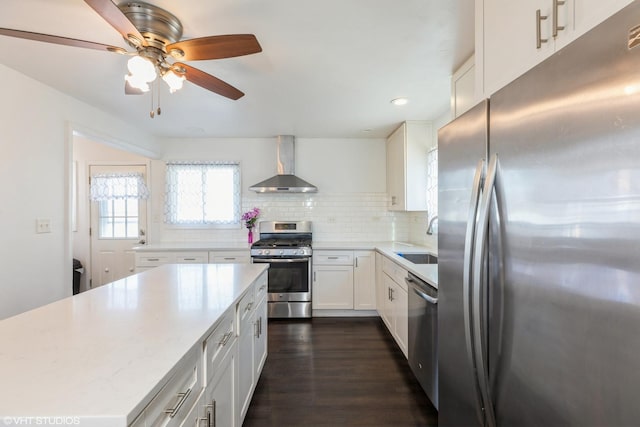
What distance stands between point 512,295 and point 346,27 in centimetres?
152

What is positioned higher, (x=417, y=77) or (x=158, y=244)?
(x=417, y=77)

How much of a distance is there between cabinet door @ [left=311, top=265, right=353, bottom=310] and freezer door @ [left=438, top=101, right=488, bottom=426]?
2.15 meters

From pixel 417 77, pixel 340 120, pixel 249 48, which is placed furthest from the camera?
pixel 340 120

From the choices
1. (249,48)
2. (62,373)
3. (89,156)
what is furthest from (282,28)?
(89,156)

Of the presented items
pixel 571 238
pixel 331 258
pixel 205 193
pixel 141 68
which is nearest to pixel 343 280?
A: pixel 331 258

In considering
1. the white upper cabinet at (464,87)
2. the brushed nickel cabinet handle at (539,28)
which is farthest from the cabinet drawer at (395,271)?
the brushed nickel cabinet handle at (539,28)

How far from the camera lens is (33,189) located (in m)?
2.15

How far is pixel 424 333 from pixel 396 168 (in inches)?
86.0

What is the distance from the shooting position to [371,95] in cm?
246

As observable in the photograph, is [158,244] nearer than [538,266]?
No

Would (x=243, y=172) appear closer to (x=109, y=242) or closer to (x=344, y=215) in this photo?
(x=344, y=215)

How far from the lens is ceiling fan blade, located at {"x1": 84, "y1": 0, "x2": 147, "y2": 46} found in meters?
1.07

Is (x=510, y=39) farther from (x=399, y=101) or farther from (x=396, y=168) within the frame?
(x=396, y=168)

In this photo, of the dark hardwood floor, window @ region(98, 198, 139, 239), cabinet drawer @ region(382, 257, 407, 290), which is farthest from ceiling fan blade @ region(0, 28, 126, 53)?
window @ region(98, 198, 139, 239)
